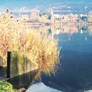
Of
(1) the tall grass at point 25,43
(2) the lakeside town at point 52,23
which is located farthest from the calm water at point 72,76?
(2) the lakeside town at point 52,23

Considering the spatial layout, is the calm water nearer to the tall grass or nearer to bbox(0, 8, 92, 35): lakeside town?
the tall grass

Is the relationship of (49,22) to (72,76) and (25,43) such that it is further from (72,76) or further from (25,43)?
(72,76)

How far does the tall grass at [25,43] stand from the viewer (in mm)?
14523

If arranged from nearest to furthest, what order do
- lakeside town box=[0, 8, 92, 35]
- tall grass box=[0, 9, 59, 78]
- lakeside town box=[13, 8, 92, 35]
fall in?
tall grass box=[0, 9, 59, 78], lakeside town box=[0, 8, 92, 35], lakeside town box=[13, 8, 92, 35]

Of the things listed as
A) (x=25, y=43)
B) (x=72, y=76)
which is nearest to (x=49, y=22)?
(x=25, y=43)

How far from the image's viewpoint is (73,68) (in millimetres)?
14648

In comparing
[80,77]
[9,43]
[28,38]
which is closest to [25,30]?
[28,38]

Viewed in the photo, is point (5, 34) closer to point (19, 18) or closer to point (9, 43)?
point (9, 43)

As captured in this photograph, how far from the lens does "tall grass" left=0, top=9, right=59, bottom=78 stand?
572 inches

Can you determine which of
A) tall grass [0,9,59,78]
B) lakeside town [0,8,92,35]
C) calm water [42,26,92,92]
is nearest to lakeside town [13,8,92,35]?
lakeside town [0,8,92,35]

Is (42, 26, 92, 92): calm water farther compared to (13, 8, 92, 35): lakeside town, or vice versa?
(13, 8, 92, 35): lakeside town

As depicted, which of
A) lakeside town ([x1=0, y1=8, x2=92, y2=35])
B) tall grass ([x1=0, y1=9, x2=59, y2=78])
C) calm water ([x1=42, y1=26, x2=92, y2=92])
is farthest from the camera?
lakeside town ([x1=0, y1=8, x2=92, y2=35])

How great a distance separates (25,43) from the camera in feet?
50.4

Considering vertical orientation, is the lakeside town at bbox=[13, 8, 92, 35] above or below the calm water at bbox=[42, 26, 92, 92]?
above
